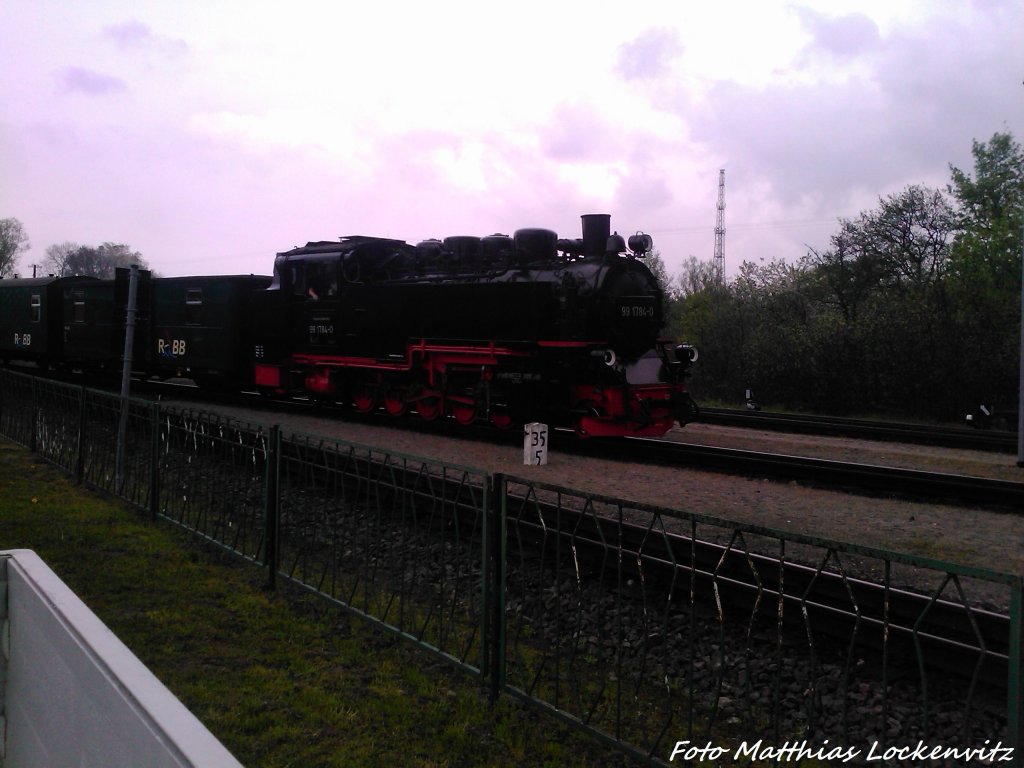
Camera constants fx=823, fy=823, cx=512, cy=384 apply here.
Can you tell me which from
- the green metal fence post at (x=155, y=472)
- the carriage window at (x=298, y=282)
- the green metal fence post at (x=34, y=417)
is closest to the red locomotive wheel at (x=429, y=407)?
the carriage window at (x=298, y=282)

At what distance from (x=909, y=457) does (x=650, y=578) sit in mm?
7935

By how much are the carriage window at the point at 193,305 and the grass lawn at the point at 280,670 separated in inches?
457

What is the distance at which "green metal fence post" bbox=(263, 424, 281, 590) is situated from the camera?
6.24 m

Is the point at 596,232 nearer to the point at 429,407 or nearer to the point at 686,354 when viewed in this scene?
the point at 686,354

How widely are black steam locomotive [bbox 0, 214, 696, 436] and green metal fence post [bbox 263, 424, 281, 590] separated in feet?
14.0

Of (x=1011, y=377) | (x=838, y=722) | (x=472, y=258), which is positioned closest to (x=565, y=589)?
(x=838, y=722)

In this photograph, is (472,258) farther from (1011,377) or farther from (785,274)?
(785,274)

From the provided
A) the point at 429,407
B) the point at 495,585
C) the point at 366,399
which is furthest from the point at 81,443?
the point at 495,585

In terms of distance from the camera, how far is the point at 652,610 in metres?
5.77

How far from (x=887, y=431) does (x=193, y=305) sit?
47.9ft

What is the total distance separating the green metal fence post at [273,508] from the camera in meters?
6.24

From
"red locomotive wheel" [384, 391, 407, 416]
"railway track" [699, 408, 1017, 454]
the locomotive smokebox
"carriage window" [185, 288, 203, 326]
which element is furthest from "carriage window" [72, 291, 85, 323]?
"railway track" [699, 408, 1017, 454]

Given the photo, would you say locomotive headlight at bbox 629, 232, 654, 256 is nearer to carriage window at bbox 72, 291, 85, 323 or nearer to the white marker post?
the white marker post

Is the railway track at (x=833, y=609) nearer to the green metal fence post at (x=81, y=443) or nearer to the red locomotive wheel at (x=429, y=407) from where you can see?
the green metal fence post at (x=81, y=443)
